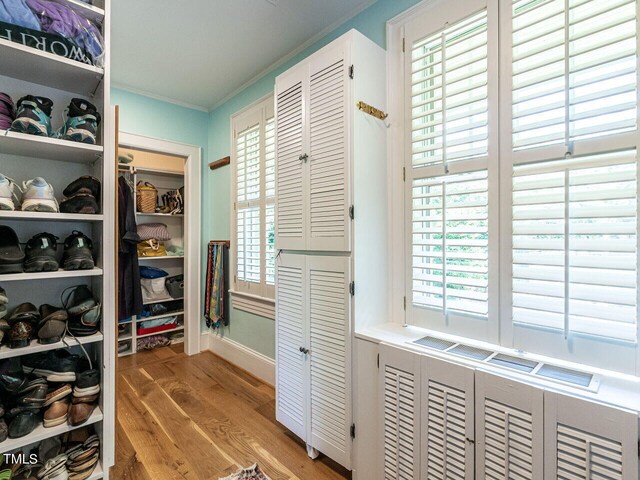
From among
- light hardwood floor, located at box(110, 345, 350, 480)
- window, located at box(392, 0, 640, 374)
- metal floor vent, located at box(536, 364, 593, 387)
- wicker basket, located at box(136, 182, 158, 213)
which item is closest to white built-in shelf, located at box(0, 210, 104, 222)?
light hardwood floor, located at box(110, 345, 350, 480)

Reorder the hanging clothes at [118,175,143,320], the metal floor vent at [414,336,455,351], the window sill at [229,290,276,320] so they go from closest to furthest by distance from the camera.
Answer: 1. the metal floor vent at [414,336,455,351]
2. the window sill at [229,290,276,320]
3. the hanging clothes at [118,175,143,320]

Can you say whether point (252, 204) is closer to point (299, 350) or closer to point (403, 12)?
point (299, 350)

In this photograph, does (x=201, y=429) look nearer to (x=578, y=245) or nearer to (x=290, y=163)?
(x=290, y=163)

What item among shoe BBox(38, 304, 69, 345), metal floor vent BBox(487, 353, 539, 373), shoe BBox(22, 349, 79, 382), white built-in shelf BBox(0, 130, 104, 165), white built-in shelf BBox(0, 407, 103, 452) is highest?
white built-in shelf BBox(0, 130, 104, 165)

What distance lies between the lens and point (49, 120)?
4.31 feet

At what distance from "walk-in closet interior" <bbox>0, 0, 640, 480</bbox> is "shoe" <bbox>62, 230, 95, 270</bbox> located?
2 centimetres

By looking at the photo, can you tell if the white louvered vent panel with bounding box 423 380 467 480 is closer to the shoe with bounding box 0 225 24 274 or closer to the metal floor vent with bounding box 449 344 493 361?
the metal floor vent with bounding box 449 344 493 361

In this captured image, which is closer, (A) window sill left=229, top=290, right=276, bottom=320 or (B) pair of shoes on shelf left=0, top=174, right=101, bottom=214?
(B) pair of shoes on shelf left=0, top=174, right=101, bottom=214

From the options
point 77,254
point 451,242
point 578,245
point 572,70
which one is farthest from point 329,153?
point 77,254

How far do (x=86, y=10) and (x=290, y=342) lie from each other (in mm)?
1892

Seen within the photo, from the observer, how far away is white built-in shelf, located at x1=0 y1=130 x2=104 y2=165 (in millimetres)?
1182

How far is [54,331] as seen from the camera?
123cm

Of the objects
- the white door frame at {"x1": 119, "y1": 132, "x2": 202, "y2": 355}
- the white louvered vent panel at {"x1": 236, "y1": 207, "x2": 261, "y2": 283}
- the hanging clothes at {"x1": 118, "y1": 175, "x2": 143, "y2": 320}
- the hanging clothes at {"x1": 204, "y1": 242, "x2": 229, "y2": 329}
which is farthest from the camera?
the white door frame at {"x1": 119, "y1": 132, "x2": 202, "y2": 355}

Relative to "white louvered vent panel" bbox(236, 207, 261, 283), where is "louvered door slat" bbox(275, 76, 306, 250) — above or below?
above
